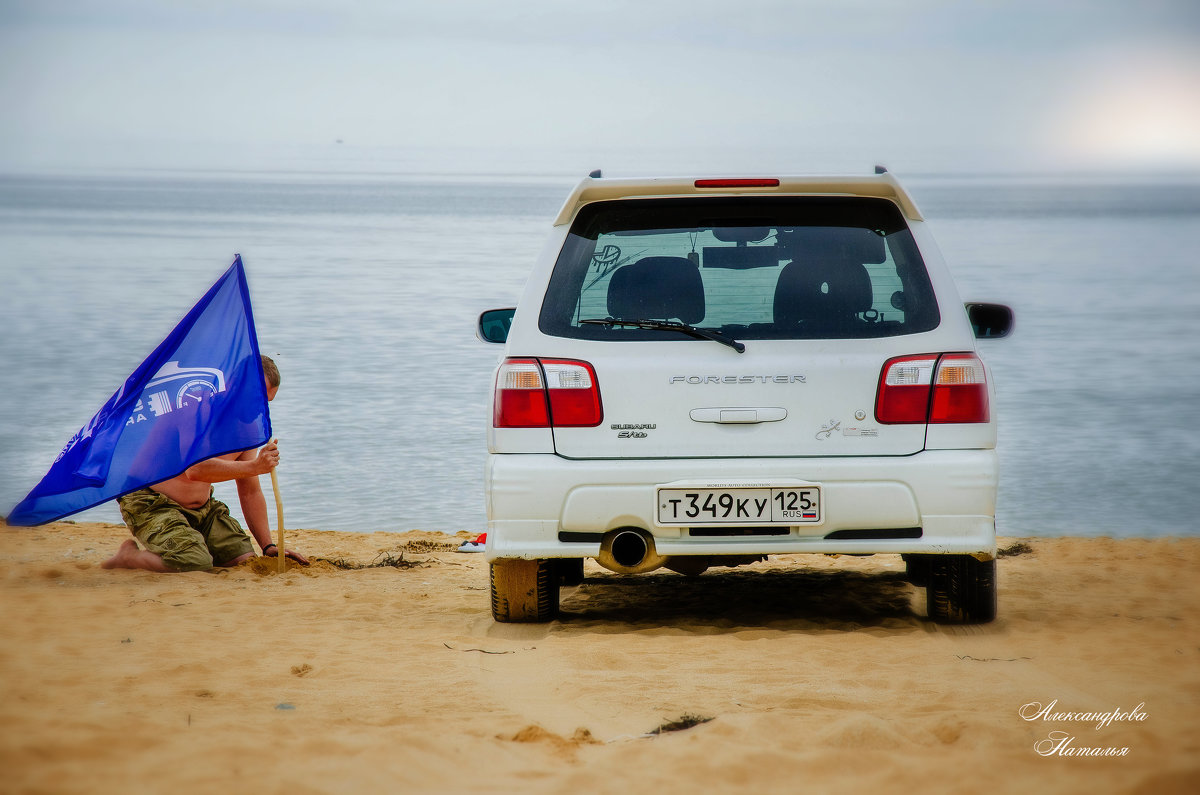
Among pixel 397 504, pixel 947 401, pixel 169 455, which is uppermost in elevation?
pixel 947 401

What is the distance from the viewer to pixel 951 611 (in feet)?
17.4

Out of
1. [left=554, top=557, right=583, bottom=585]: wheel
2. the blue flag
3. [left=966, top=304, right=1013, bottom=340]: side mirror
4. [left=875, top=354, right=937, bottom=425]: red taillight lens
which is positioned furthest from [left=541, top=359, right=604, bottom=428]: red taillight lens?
the blue flag

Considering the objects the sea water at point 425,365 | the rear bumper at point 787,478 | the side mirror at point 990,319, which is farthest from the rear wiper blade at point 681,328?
the sea water at point 425,365

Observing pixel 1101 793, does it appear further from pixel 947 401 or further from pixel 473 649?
pixel 473 649

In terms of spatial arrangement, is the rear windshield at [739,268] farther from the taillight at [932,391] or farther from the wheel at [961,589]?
the wheel at [961,589]

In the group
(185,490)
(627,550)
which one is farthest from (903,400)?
(185,490)

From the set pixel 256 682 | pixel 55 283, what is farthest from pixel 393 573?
pixel 55 283

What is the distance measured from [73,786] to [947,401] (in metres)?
3.18

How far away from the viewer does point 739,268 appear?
518 cm

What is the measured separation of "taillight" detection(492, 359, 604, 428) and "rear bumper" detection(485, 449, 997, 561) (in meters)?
0.15

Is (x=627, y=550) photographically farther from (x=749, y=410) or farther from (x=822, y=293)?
(x=822, y=293)

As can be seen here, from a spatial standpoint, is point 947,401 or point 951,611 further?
point 951,611

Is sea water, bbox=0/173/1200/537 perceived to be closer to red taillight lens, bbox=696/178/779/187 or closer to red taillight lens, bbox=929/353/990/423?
red taillight lens, bbox=929/353/990/423

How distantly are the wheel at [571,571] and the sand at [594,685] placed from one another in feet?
0.32
